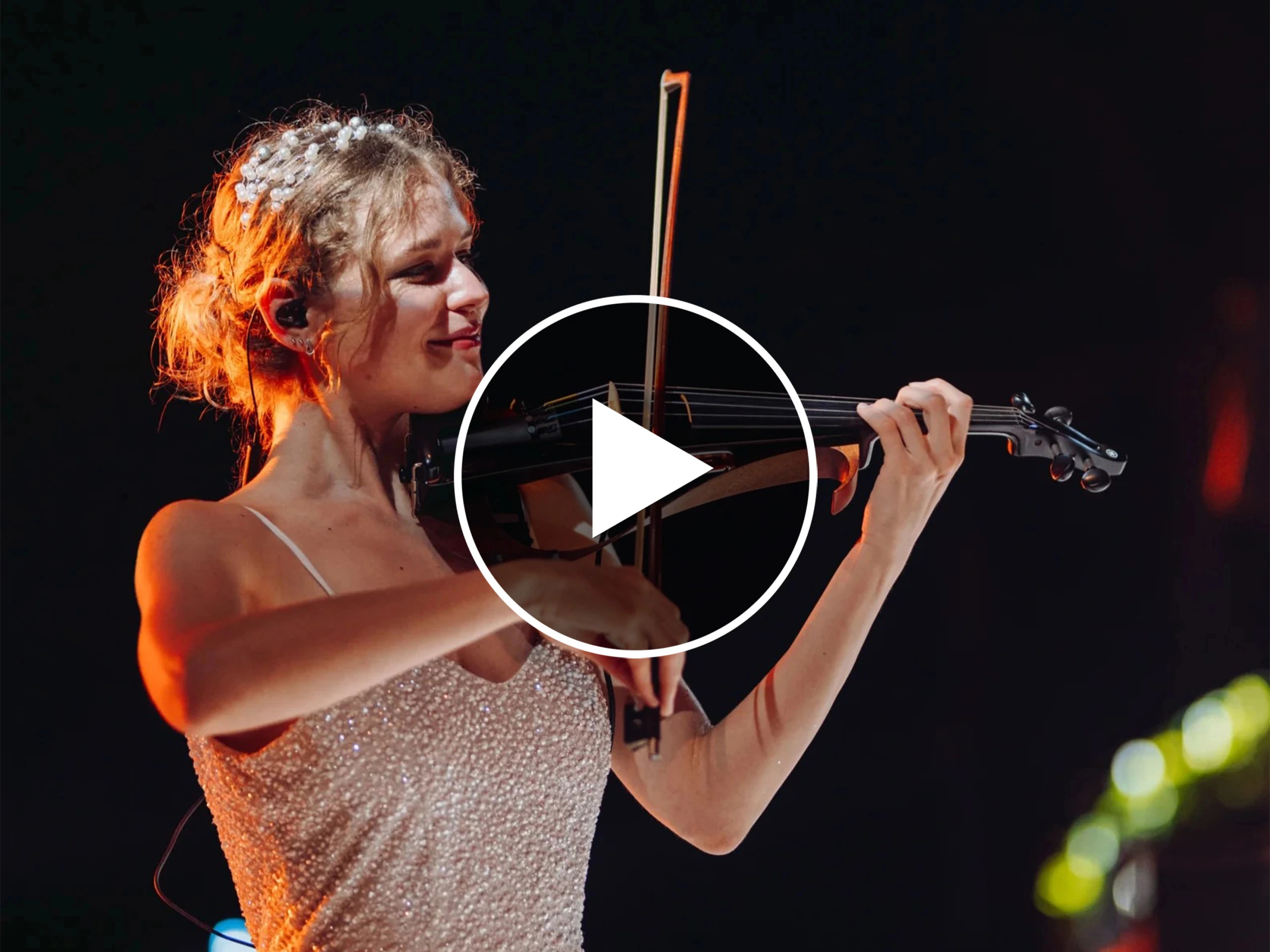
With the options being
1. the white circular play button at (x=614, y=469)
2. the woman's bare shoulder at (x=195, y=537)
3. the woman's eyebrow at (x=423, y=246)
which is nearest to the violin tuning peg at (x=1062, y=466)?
the white circular play button at (x=614, y=469)

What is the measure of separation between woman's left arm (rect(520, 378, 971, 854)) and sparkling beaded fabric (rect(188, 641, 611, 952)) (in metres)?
0.12

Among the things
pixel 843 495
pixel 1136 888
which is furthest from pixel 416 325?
pixel 1136 888

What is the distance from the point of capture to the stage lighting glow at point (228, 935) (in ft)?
3.10

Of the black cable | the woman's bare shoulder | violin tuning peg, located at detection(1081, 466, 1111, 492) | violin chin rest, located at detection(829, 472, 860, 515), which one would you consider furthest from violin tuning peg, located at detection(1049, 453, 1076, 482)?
the black cable

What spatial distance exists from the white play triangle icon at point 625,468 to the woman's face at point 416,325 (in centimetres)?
10

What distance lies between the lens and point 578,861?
894mm

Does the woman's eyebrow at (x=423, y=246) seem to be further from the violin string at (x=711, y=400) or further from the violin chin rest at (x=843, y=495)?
the violin chin rest at (x=843, y=495)

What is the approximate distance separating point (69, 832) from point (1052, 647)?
2.90 feet

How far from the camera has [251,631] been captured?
0.72m

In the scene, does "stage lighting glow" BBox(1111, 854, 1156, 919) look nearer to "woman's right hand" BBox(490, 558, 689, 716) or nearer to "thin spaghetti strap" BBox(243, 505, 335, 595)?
"woman's right hand" BBox(490, 558, 689, 716)

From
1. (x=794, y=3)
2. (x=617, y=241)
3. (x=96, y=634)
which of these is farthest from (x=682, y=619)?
(x=794, y=3)

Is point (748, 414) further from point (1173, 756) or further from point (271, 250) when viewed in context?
point (1173, 756)

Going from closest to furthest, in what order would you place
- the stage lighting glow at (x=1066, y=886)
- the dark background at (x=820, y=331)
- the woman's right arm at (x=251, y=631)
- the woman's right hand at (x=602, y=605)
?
1. the woman's right arm at (x=251, y=631)
2. the woman's right hand at (x=602, y=605)
3. the dark background at (x=820, y=331)
4. the stage lighting glow at (x=1066, y=886)

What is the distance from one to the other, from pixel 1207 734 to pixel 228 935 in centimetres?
96
